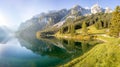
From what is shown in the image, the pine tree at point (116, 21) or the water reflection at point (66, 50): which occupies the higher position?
the pine tree at point (116, 21)

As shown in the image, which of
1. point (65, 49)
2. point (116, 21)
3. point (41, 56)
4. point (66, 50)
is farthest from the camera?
point (65, 49)

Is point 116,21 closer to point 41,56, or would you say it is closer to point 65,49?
point 65,49

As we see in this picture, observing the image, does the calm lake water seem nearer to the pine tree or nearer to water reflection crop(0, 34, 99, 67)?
water reflection crop(0, 34, 99, 67)

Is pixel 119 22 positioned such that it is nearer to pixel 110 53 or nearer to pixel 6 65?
pixel 110 53

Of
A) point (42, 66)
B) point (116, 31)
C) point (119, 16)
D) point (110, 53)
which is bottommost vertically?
point (42, 66)

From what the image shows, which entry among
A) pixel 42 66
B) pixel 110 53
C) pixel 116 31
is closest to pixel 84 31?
pixel 116 31

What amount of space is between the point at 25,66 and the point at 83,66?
25.2m

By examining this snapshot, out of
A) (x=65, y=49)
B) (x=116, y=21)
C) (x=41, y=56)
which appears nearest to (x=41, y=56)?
(x=41, y=56)

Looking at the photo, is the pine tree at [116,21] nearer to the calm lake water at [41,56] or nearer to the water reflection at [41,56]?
the calm lake water at [41,56]

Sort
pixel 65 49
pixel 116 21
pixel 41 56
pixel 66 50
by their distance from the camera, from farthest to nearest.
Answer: pixel 65 49, pixel 66 50, pixel 116 21, pixel 41 56

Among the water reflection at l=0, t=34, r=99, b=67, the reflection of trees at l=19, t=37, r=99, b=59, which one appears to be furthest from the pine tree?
the reflection of trees at l=19, t=37, r=99, b=59

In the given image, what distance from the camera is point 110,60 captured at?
132ft

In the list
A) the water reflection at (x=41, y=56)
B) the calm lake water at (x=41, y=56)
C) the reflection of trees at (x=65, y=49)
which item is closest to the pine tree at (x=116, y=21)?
the calm lake water at (x=41, y=56)

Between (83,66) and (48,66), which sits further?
(48,66)
